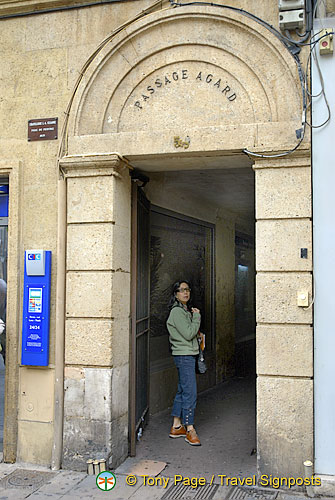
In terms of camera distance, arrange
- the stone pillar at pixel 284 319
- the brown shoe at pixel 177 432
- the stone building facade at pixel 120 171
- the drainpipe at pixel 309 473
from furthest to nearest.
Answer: the brown shoe at pixel 177 432, the stone building facade at pixel 120 171, the stone pillar at pixel 284 319, the drainpipe at pixel 309 473

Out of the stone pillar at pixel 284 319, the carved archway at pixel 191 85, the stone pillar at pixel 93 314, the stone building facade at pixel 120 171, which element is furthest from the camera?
the stone pillar at pixel 93 314

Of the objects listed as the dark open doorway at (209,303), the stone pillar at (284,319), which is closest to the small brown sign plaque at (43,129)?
the dark open doorway at (209,303)

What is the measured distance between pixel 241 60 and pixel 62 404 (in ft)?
12.1

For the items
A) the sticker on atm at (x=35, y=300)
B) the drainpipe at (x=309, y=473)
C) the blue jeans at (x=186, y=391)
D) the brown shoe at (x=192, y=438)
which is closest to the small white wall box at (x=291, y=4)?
the sticker on atm at (x=35, y=300)

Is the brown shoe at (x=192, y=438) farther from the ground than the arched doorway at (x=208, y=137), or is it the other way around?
the arched doorway at (x=208, y=137)

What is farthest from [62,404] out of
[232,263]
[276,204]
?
[232,263]

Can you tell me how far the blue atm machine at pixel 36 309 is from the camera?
537 centimetres

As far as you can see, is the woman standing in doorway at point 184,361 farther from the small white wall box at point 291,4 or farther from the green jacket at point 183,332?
the small white wall box at point 291,4

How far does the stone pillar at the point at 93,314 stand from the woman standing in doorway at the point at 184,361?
3.09ft

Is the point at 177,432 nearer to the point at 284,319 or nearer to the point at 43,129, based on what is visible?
the point at 284,319

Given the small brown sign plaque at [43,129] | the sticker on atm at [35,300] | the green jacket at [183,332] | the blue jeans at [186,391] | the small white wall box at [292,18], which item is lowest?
the blue jeans at [186,391]

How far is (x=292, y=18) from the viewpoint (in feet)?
15.9

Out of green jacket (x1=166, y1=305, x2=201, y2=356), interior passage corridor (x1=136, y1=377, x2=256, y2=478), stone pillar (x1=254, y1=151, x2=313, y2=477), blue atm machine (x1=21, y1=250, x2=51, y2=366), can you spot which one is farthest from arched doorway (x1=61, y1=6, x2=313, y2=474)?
green jacket (x1=166, y1=305, x2=201, y2=356)

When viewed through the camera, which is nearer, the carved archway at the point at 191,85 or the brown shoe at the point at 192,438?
the carved archway at the point at 191,85
